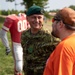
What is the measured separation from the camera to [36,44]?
15.3 ft

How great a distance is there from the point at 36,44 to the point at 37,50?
9 cm

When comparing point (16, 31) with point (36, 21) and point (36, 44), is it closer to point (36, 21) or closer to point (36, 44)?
point (36, 21)

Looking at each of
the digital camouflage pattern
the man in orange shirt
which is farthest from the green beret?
the man in orange shirt

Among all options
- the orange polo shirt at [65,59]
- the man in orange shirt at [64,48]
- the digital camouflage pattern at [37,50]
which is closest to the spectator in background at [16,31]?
the digital camouflage pattern at [37,50]

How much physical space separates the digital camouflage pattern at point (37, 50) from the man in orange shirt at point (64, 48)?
1.33m

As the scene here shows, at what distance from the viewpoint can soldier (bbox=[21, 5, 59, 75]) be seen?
15.0ft

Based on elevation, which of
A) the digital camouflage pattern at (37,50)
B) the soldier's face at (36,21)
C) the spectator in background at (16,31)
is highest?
the soldier's face at (36,21)

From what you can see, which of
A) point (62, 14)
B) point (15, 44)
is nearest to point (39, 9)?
point (62, 14)

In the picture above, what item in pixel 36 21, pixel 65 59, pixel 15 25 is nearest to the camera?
pixel 65 59

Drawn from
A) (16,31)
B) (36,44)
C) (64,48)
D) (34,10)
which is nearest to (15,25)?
(16,31)

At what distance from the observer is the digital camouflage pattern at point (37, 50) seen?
15.0ft

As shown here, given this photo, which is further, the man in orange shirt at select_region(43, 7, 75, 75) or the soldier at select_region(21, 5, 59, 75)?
the soldier at select_region(21, 5, 59, 75)

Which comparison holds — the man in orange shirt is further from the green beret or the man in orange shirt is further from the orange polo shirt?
the green beret

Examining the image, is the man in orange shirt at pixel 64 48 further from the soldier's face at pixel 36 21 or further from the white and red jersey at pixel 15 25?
the white and red jersey at pixel 15 25
